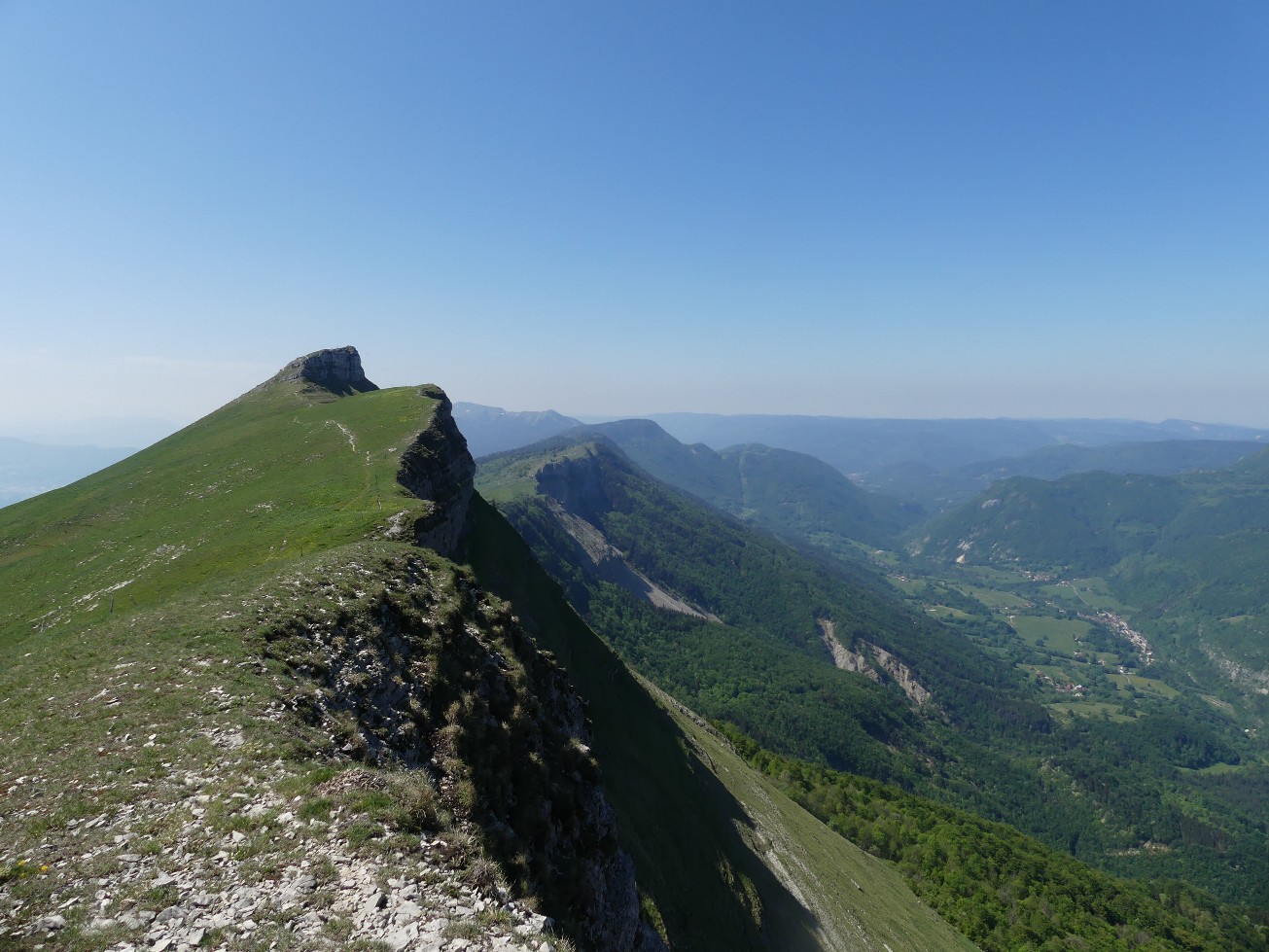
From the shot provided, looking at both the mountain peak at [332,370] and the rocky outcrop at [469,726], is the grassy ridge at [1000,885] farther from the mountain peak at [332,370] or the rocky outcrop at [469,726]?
the mountain peak at [332,370]

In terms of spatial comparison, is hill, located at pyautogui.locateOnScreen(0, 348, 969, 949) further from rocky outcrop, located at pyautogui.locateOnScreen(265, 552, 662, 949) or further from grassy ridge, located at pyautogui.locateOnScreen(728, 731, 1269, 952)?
grassy ridge, located at pyautogui.locateOnScreen(728, 731, 1269, 952)

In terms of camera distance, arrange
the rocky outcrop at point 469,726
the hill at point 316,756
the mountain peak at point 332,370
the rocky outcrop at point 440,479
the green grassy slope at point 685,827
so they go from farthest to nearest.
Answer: the mountain peak at point 332,370
the rocky outcrop at point 440,479
the green grassy slope at point 685,827
the rocky outcrop at point 469,726
the hill at point 316,756

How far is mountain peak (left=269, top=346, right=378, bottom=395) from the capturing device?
103 metres

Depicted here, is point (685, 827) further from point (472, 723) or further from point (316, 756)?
point (316, 756)

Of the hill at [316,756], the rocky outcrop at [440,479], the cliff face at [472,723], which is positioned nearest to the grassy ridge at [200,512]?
the hill at [316,756]

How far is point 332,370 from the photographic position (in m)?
109

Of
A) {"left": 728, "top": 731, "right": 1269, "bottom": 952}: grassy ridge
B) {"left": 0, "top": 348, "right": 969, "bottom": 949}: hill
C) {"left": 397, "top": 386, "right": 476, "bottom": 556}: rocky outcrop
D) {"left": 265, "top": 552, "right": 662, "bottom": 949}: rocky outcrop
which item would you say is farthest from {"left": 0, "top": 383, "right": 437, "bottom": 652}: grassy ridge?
{"left": 728, "top": 731, "right": 1269, "bottom": 952}: grassy ridge

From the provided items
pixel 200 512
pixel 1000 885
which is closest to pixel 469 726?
pixel 200 512

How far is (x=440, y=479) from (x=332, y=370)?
65037mm

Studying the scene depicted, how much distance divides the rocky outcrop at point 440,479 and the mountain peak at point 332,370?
42.6 meters

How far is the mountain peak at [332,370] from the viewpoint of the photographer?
103 meters

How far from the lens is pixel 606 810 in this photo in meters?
26.7

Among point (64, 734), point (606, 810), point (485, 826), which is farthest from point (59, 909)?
point (606, 810)

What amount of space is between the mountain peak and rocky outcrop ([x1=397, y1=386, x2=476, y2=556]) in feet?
140
